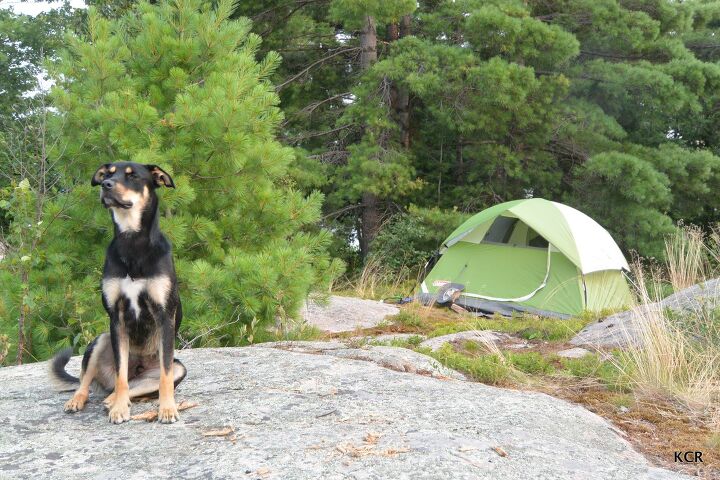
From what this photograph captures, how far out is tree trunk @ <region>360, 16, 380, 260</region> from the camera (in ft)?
49.6

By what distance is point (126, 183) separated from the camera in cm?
322

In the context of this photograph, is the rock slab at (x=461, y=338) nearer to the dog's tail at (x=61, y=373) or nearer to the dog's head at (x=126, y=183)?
the dog's tail at (x=61, y=373)

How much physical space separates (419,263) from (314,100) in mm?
5553

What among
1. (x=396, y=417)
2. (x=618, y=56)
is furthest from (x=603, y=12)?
(x=396, y=417)

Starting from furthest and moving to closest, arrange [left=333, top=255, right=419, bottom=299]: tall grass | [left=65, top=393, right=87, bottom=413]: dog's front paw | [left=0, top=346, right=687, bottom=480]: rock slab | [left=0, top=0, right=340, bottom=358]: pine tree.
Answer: [left=333, top=255, right=419, bottom=299]: tall grass < [left=0, top=0, right=340, bottom=358]: pine tree < [left=65, top=393, right=87, bottom=413]: dog's front paw < [left=0, top=346, right=687, bottom=480]: rock slab

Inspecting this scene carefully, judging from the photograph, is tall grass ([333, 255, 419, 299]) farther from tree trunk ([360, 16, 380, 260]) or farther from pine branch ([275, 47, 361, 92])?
pine branch ([275, 47, 361, 92])

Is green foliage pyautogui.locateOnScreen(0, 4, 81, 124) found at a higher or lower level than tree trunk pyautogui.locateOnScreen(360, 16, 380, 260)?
higher

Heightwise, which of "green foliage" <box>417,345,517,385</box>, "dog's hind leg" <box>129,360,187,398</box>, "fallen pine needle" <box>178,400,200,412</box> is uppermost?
"dog's hind leg" <box>129,360,187,398</box>

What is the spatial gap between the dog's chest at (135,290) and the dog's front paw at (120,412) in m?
0.45

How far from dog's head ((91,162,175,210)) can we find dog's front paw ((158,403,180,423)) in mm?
970

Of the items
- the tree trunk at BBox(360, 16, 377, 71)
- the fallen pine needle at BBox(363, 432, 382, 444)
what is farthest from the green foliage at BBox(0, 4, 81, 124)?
the fallen pine needle at BBox(363, 432, 382, 444)

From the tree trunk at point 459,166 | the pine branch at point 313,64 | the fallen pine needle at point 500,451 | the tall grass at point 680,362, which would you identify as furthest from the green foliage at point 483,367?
the tree trunk at point 459,166

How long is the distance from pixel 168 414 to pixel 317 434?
2.39 ft

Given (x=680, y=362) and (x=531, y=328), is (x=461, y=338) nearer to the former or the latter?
(x=531, y=328)
